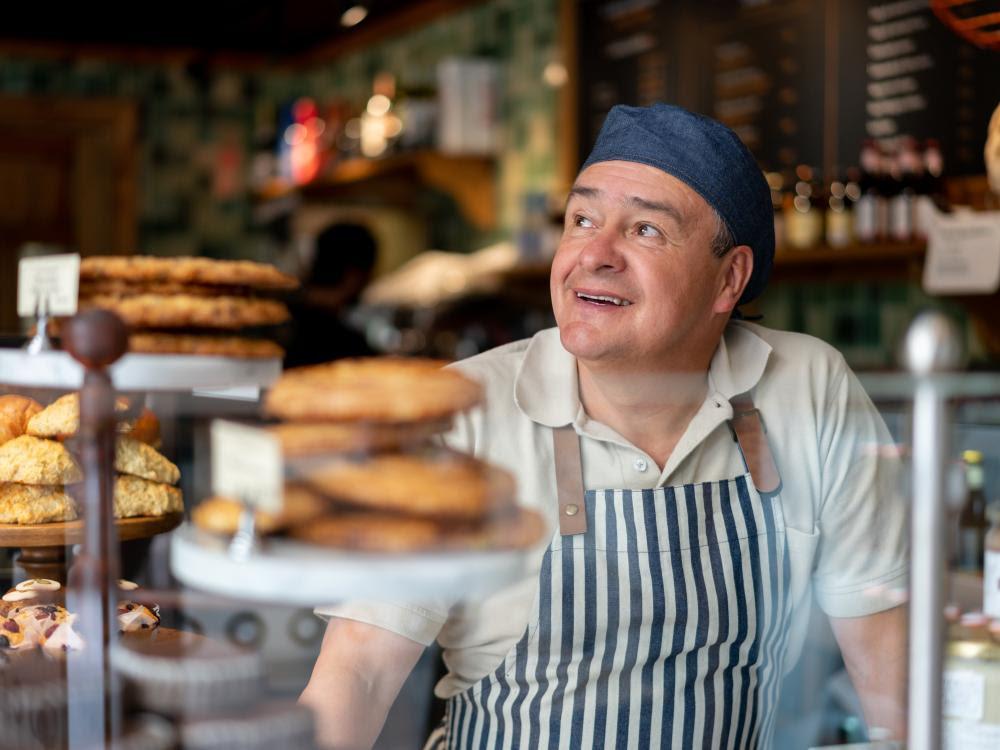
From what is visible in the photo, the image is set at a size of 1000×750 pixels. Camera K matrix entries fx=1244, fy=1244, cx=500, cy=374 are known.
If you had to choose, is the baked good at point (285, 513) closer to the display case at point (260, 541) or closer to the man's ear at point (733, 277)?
the display case at point (260, 541)

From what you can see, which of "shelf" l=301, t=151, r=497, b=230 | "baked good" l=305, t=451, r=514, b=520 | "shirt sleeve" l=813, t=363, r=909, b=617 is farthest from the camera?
"shelf" l=301, t=151, r=497, b=230

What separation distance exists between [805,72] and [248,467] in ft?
9.23

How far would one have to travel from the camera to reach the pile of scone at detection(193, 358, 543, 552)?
0.74 m

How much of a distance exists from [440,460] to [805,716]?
84cm

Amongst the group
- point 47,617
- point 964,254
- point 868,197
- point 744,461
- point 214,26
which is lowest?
point 47,617

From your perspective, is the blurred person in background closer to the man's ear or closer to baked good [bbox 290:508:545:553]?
the man's ear

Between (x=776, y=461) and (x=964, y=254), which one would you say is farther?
(x=964, y=254)

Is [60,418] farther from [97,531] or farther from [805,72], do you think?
[805,72]

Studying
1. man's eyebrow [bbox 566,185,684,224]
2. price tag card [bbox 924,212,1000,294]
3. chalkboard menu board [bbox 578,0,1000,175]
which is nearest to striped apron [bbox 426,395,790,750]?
man's eyebrow [bbox 566,185,684,224]

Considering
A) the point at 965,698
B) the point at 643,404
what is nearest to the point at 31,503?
the point at 643,404

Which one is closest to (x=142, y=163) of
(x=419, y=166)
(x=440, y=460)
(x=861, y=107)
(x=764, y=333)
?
(x=419, y=166)

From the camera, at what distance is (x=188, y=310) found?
1.15 metres

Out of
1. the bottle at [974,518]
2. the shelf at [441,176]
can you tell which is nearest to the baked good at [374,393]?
the bottle at [974,518]

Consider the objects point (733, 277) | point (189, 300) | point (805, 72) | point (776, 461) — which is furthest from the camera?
point (805, 72)
